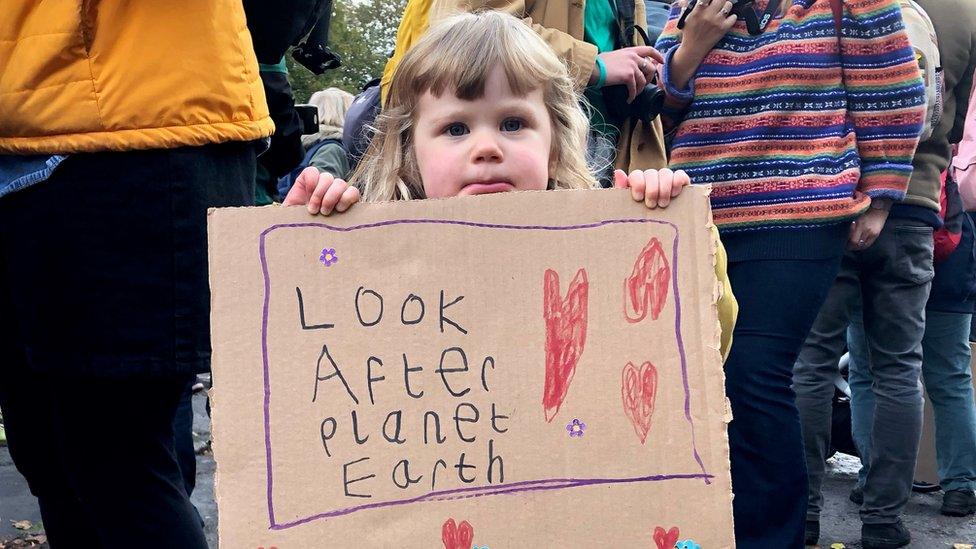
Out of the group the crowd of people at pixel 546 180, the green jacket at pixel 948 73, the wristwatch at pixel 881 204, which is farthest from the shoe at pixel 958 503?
the wristwatch at pixel 881 204

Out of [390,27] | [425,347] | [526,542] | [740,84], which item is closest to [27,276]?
[425,347]

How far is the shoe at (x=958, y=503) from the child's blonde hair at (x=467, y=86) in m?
2.69

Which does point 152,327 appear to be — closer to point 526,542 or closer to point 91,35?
point 91,35

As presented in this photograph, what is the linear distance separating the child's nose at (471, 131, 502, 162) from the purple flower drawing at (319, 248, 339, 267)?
37 centimetres

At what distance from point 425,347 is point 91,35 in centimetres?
80

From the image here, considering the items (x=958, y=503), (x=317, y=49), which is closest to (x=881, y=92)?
(x=317, y=49)

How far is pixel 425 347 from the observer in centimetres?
164

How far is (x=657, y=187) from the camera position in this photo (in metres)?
1.66

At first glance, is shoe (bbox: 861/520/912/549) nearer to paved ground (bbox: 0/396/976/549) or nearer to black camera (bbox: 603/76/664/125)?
paved ground (bbox: 0/396/976/549)

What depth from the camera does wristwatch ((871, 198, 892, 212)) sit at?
9.91 ft

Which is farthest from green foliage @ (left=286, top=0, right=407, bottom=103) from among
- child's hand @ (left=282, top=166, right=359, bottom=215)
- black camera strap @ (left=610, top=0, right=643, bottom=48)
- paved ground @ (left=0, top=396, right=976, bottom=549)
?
child's hand @ (left=282, top=166, right=359, bottom=215)

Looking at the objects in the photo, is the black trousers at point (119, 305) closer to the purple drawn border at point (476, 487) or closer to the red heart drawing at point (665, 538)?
the purple drawn border at point (476, 487)

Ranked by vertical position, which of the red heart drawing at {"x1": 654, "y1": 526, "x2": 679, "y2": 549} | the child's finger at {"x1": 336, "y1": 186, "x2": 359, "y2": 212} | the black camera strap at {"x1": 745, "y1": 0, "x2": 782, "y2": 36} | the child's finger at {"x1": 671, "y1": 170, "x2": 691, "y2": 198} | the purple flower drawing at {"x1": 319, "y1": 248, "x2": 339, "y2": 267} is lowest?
the red heart drawing at {"x1": 654, "y1": 526, "x2": 679, "y2": 549}

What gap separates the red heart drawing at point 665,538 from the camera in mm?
1611
